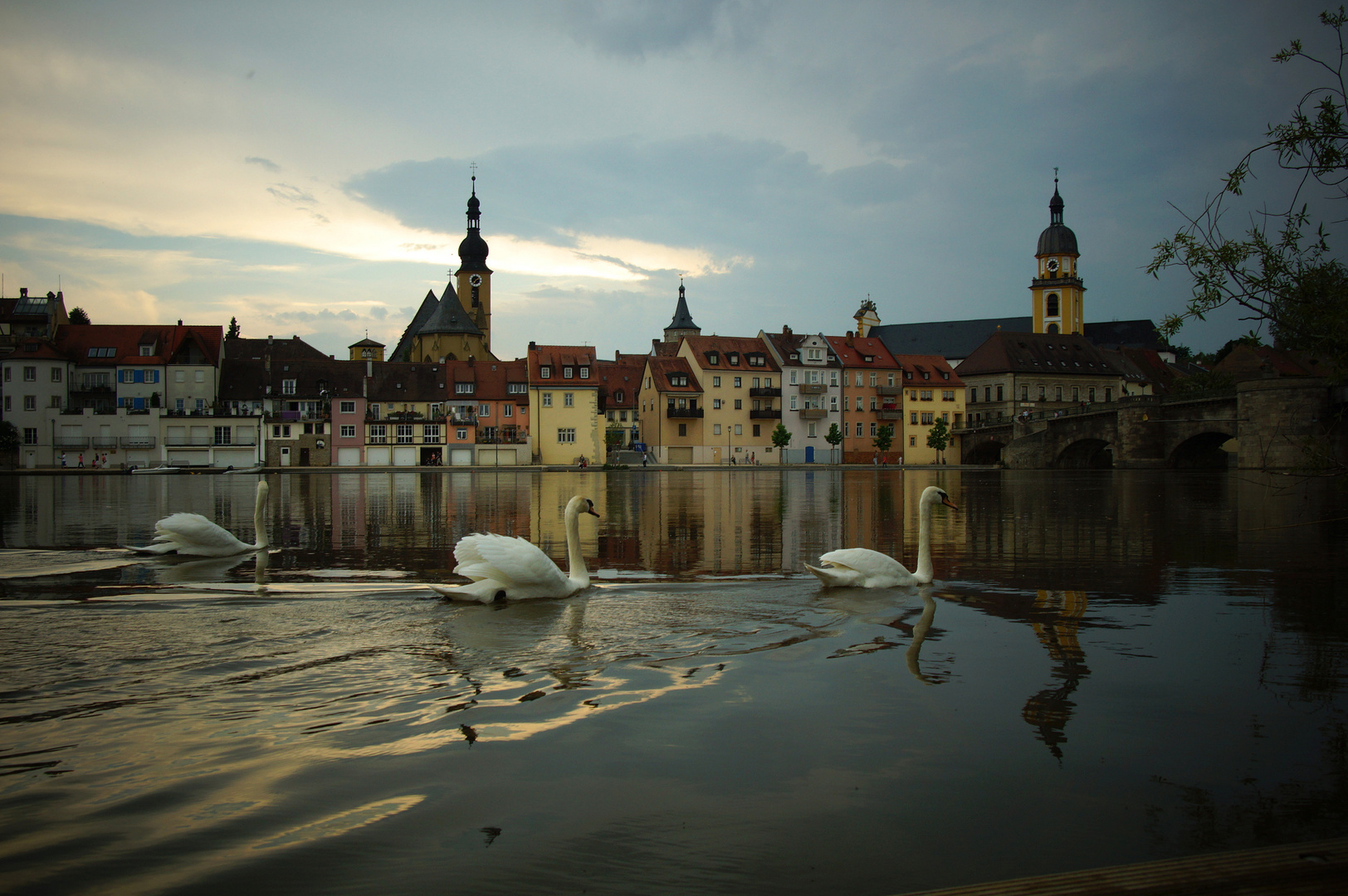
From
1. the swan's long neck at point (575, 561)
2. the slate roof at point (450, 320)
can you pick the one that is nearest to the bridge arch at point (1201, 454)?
the swan's long neck at point (575, 561)

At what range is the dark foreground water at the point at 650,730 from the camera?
4102 mm

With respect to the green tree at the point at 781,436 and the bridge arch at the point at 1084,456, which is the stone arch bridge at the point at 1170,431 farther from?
the green tree at the point at 781,436

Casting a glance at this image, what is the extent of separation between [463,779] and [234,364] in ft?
306

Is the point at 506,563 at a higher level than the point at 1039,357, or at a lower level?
lower

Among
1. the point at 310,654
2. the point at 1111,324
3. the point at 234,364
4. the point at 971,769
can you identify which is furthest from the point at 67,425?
the point at 1111,324

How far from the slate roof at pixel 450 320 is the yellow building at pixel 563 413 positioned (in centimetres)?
1696

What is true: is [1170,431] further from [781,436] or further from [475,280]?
[475,280]

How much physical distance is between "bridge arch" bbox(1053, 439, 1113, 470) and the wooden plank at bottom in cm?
8169

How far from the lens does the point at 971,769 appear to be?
16.8 ft

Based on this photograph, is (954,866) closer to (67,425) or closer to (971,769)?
(971,769)

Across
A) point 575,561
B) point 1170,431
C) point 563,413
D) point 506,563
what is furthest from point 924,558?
point 563,413

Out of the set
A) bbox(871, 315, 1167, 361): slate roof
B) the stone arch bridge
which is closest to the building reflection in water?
the stone arch bridge

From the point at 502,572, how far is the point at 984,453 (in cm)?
9459

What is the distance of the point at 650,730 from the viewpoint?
573cm
